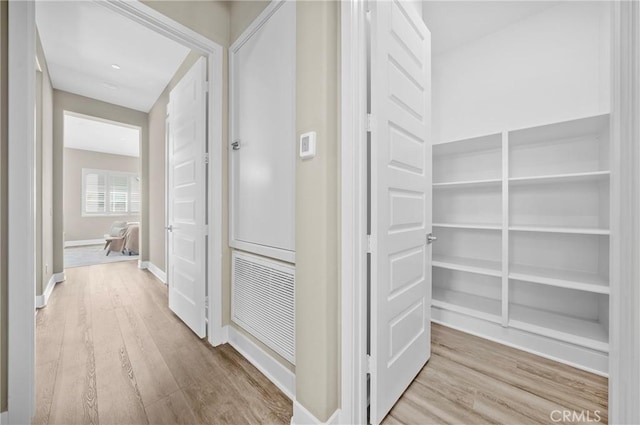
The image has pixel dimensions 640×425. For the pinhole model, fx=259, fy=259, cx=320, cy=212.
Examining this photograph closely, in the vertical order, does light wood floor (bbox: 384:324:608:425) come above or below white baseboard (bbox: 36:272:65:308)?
below

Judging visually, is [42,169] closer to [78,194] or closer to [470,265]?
[470,265]

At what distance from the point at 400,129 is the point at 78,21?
3.10 meters

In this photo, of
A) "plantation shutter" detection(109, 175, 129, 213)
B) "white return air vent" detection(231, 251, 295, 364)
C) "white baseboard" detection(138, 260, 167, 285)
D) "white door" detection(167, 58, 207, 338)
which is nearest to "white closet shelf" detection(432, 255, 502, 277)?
"white return air vent" detection(231, 251, 295, 364)

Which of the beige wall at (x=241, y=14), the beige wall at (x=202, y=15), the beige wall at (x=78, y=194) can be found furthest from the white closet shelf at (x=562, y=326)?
the beige wall at (x=78, y=194)

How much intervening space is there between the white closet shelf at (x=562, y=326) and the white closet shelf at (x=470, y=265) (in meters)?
0.36

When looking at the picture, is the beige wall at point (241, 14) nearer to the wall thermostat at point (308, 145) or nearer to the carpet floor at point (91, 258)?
the wall thermostat at point (308, 145)

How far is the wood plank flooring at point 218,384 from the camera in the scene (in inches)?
53.0

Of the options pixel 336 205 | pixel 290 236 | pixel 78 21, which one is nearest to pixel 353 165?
pixel 336 205

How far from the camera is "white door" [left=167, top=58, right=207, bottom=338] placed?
6.82 ft

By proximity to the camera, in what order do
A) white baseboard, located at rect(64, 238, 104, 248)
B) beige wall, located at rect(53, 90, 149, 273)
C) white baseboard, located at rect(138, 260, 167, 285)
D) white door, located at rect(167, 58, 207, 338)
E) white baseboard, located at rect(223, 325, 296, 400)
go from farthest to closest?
white baseboard, located at rect(64, 238, 104, 248) → white baseboard, located at rect(138, 260, 167, 285) → beige wall, located at rect(53, 90, 149, 273) → white door, located at rect(167, 58, 207, 338) → white baseboard, located at rect(223, 325, 296, 400)

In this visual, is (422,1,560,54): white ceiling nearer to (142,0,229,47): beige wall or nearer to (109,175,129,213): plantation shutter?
(142,0,229,47): beige wall

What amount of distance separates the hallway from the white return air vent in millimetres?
246

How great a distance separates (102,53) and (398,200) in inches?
142

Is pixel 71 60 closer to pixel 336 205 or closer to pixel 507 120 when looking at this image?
pixel 336 205
